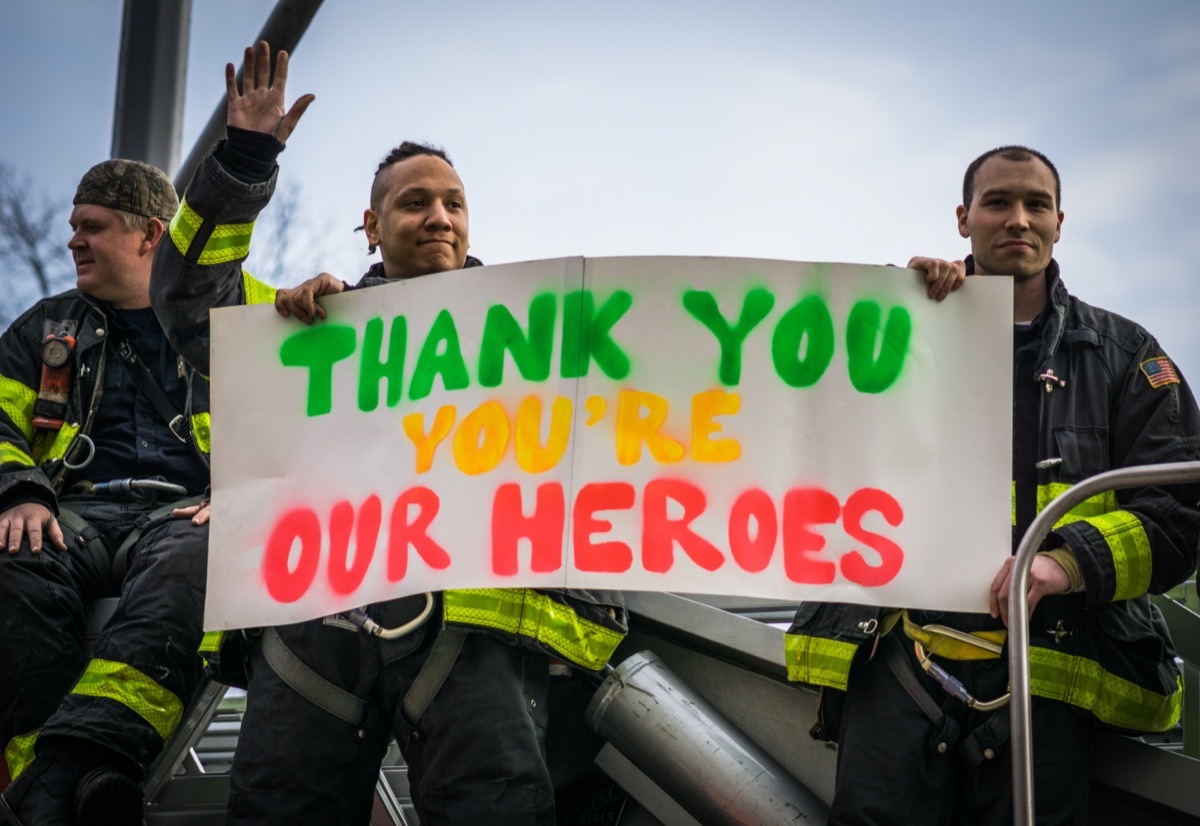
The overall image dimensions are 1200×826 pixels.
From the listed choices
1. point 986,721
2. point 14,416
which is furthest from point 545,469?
point 14,416

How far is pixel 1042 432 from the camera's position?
9.20 feet

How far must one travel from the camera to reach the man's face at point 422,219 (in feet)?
10.7

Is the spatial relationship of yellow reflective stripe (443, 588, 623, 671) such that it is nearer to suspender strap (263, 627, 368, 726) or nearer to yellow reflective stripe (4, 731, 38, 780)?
suspender strap (263, 627, 368, 726)

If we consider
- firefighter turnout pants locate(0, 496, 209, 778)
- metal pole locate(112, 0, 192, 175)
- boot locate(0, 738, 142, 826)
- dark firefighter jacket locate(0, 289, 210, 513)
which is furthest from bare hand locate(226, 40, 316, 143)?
metal pole locate(112, 0, 192, 175)

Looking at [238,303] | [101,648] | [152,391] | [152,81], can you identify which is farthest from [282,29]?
[101,648]

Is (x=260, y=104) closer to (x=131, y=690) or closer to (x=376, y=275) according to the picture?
(x=376, y=275)

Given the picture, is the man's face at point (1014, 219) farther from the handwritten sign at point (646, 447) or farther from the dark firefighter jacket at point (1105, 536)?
the handwritten sign at point (646, 447)

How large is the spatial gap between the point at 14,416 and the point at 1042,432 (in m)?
2.67

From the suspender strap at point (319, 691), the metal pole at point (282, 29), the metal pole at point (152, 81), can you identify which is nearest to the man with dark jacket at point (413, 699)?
the suspender strap at point (319, 691)

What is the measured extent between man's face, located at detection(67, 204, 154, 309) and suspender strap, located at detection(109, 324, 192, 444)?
0.15 metres

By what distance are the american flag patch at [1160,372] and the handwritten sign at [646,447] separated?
360mm

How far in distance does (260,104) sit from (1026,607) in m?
1.96

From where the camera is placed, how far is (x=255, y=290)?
3504mm

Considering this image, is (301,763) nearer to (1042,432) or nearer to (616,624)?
(616,624)
